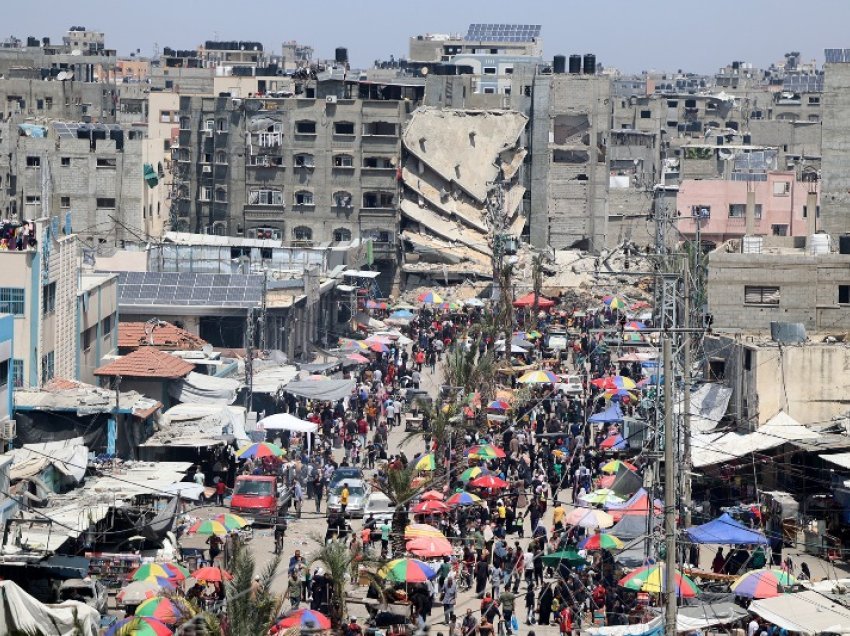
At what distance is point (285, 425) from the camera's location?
4469cm

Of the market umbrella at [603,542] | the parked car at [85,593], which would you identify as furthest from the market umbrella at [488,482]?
the parked car at [85,593]

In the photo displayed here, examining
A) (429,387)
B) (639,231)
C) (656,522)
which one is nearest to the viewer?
(656,522)

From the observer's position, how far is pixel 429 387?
192 ft

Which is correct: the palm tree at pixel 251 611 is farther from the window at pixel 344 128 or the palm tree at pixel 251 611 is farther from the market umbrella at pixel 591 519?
the window at pixel 344 128

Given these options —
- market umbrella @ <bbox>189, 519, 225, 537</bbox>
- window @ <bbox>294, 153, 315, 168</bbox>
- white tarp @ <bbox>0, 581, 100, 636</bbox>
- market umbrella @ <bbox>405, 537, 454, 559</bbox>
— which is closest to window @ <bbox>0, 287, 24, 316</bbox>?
market umbrella @ <bbox>189, 519, 225, 537</bbox>

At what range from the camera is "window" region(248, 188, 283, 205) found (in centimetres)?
8262

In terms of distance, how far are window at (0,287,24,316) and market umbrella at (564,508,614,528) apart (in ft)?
46.1

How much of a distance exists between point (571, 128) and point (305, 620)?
70314 mm

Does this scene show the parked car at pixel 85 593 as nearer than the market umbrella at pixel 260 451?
Yes

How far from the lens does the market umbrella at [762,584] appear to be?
2947 centimetres

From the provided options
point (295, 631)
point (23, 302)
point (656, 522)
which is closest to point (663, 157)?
point (23, 302)

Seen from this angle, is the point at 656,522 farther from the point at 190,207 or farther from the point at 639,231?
the point at 639,231

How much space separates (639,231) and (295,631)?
7534cm

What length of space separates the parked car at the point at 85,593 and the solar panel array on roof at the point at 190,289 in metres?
29.1
